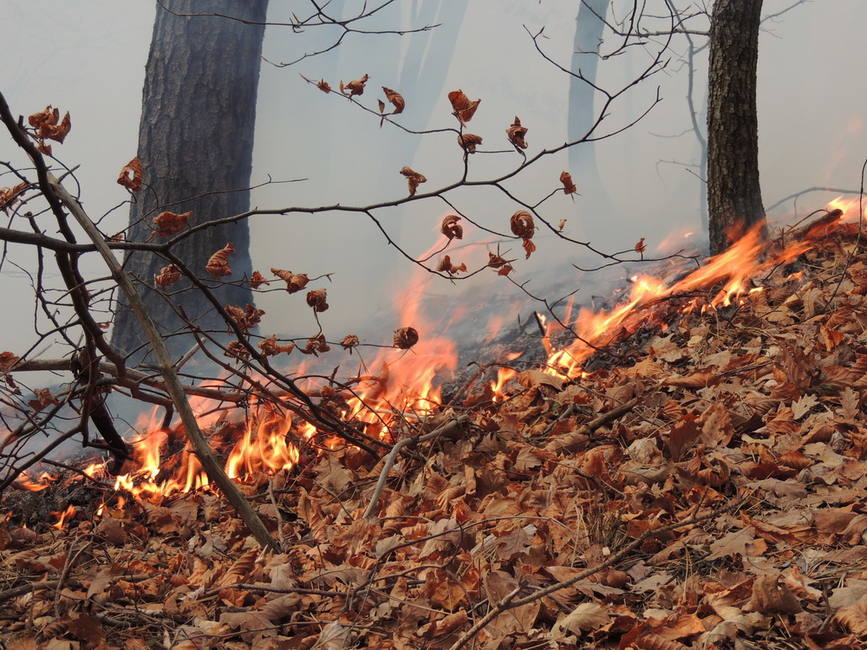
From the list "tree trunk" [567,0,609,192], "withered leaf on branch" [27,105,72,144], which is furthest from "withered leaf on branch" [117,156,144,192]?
"tree trunk" [567,0,609,192]

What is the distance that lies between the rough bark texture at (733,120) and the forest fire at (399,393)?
149 millimetres

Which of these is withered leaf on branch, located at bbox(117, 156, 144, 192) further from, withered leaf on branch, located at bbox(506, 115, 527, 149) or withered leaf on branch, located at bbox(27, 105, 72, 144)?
withered leaf on branch, located at bbox(506, 115, 527, 149)

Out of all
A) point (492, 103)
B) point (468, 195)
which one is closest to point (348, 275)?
point (468, 195)

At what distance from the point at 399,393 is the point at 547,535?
162 centimetres

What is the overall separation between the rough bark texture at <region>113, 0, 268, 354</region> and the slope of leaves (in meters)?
2.01

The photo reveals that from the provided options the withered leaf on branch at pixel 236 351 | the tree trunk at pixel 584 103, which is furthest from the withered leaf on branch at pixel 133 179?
the tree trunk at pixel 584 103

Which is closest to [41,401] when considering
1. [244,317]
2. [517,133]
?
[244,317]

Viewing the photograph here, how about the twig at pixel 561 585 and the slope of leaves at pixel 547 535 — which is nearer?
the twig at pixel 561 585

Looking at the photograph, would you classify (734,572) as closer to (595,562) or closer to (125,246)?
(595,562)

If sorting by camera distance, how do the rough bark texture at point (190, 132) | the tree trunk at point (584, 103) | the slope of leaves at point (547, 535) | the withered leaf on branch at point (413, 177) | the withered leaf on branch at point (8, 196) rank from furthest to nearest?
the tree trunk at point (584, 103)
the rough bark texture at point (190, 132)
the withered leaf on branch at point (413, 177)
the withered leaf on branch at point (8, 196)
the slope of leaves at point (547, 535)

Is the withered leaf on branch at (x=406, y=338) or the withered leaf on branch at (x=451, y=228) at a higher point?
the withered leaf on branch at (x=451, y=228)

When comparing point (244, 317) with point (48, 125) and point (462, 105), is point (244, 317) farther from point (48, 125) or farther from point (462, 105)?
point (462, 105)

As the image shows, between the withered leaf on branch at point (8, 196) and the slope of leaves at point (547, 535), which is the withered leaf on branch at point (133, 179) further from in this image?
the slope of leaves at point (547, 535)

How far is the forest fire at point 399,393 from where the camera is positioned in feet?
9.84
